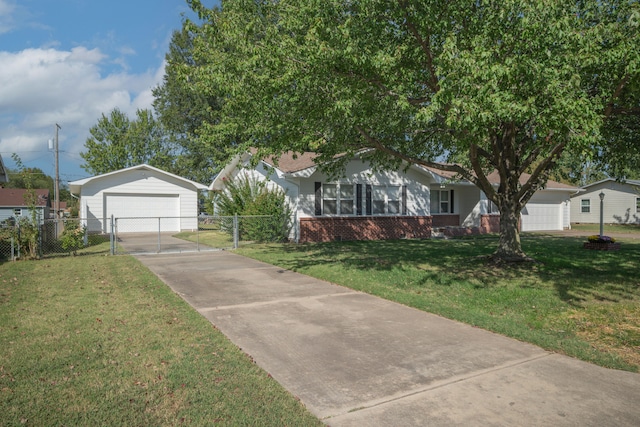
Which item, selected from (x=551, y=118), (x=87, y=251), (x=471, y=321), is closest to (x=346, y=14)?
(x=551, y=118)

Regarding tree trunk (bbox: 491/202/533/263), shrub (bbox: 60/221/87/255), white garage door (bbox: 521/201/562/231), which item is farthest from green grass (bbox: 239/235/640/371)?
white garage door (bbox: 521/201/562/231)

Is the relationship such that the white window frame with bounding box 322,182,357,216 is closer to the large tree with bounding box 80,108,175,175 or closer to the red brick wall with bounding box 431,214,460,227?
the red brick wall with bounding box 431,214,460,227

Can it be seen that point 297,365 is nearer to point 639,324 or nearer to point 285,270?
point 639,324

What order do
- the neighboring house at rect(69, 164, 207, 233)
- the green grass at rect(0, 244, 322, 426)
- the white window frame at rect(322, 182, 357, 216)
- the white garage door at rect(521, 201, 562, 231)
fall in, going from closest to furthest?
the green grass at rect(0, 244, 322, 426) → the white window frame at rect(322, 182, 357, 216) → the neighboring house at rect(69, 164, 207, 233) → the white garage door at rect(521, 201, 562, 231)

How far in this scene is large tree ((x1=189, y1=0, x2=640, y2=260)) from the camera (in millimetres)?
6895

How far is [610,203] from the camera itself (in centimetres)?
3291

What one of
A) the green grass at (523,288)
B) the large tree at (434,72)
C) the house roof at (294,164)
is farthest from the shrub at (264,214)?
the large tree at (434,72)

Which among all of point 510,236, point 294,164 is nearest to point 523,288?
point 510,236

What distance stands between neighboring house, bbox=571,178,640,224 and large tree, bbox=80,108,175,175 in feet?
122

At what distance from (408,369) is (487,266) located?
23.7ft

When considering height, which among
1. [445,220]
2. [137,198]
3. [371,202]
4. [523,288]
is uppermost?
[137,198]

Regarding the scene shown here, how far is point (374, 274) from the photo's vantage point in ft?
32.9

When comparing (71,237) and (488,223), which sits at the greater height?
(488,223)

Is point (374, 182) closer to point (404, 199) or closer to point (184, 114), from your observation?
point (404, 199)
